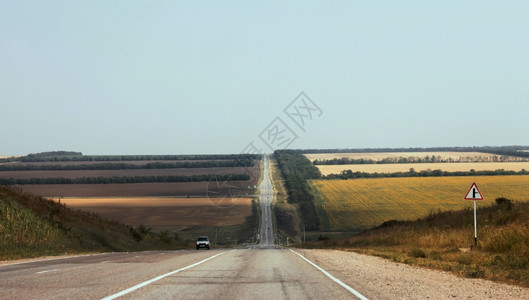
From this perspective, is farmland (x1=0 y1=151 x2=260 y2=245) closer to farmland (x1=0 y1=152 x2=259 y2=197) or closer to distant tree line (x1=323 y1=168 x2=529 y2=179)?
farmland (x1=0 y1=152 x2=259 y2=197)

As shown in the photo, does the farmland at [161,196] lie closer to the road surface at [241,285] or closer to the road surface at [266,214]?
the road surface at [266,214]

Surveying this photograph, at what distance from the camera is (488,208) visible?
131 ft

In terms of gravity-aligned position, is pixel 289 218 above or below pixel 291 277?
below

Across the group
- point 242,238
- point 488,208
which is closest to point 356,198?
point 242,238

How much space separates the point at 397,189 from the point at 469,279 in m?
124

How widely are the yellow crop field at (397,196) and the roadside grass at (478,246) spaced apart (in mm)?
57757

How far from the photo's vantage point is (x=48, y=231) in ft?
124

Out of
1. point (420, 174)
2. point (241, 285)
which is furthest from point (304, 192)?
point (241, 285)

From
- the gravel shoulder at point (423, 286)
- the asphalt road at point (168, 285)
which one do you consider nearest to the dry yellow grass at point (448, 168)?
the gravel shoulder at point (423, 286)

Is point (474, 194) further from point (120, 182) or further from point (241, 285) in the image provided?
point (120, 182)

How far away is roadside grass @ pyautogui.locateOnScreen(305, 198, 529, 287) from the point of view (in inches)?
678

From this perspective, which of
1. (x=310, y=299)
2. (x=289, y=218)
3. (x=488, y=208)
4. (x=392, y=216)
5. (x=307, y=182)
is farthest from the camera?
(x=307, y=182)

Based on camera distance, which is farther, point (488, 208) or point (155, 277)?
point (488, 208)

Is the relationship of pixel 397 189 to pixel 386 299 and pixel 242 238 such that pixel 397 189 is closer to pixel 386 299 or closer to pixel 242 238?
pixel 242 238
